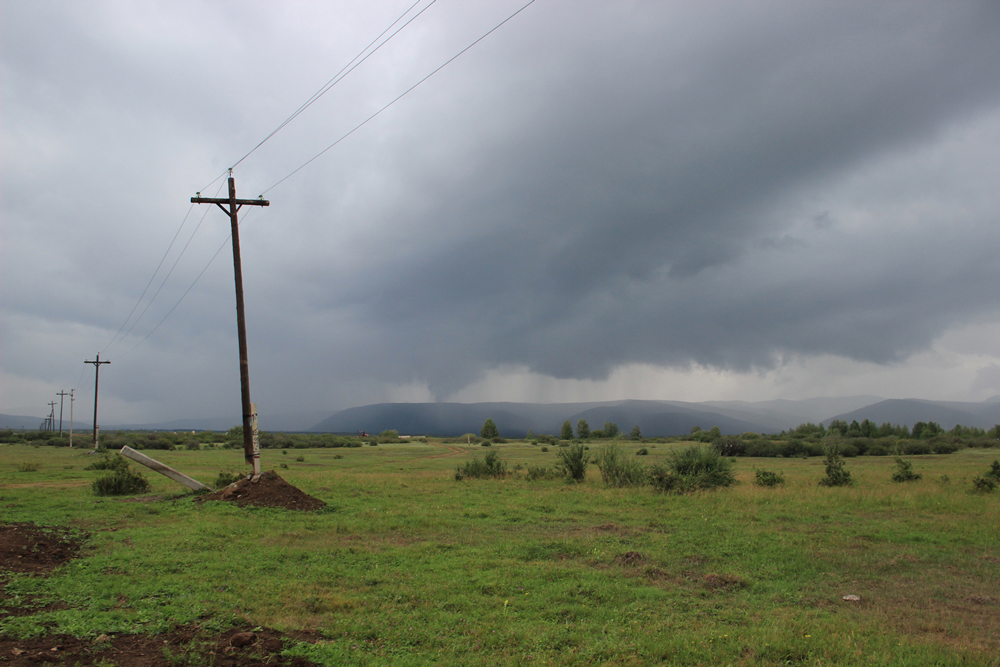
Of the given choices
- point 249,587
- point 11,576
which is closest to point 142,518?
→ point 11,576

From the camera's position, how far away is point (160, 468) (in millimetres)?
17875

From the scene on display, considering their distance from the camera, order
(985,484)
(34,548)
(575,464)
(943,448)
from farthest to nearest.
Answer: (943,448)
(575,464)
(985,484)
(34,548)

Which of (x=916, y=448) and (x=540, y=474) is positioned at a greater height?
(x=540, y=474)

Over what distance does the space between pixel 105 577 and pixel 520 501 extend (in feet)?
44.7

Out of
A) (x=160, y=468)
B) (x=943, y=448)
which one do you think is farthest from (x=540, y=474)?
(x=943, y=448)

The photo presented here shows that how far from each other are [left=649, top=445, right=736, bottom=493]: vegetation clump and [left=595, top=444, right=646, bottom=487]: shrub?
2.27ft

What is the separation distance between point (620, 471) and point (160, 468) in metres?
20.0

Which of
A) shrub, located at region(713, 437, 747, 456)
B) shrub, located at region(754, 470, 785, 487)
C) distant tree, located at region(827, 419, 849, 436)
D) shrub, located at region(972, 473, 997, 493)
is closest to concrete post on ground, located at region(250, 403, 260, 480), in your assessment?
shrub, located at region(754, 470, 785, 487)

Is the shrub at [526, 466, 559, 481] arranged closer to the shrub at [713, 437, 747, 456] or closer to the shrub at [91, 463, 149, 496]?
the shrub at [91, 463, 149, 496]

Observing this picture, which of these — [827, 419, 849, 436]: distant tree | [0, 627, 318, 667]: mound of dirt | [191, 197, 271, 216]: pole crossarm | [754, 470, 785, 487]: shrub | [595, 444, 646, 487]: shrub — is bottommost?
[827, 419, 849, 436]: distant tree

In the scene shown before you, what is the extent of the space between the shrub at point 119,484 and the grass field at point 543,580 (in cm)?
98

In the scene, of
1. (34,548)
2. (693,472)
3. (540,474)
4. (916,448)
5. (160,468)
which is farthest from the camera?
(916,448)

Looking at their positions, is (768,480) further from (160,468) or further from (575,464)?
(160,468)

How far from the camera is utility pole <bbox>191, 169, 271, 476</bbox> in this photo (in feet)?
59.0
